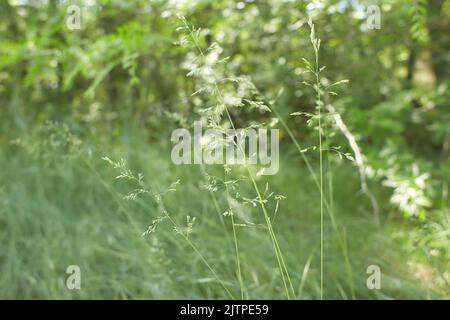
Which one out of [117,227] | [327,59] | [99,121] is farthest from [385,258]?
[99,121]

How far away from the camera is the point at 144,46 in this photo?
2.66 metres

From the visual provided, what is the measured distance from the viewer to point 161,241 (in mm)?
2354

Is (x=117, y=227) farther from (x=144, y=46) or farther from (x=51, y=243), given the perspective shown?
(x=144, y=46)

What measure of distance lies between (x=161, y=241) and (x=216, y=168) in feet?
2.56

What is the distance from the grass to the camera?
6.86 ft

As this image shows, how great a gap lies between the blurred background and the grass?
10 millimetres

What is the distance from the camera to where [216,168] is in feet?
9.91

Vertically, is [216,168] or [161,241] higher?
[216,168]

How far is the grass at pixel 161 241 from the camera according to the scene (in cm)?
209

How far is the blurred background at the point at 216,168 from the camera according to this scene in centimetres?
213

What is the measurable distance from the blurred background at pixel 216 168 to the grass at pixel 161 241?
0.4 inches

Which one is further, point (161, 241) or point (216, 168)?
point (216, 168)

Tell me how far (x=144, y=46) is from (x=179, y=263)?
1.14 meters

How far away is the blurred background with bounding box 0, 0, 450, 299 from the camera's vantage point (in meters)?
2.13
